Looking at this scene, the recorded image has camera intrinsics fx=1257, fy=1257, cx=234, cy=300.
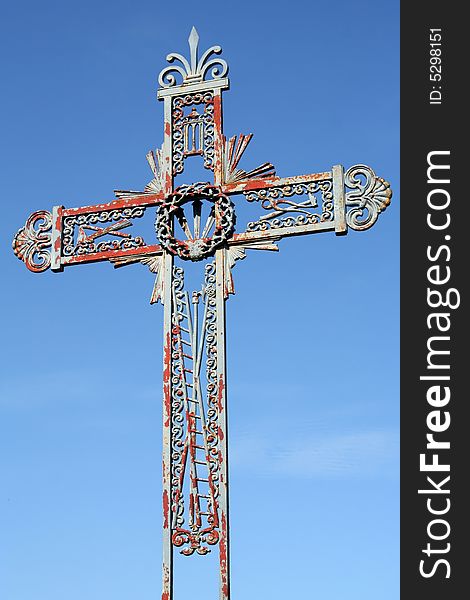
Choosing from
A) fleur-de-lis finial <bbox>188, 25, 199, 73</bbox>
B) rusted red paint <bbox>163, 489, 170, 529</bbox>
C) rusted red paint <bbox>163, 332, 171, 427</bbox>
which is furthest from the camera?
fleur-de-lis finial <bbox>188, 25, 199, 73</bbox>

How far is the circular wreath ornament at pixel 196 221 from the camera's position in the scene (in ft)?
29.9

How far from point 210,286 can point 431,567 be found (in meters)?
2.54

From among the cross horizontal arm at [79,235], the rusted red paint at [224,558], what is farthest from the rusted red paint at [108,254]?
the rusted red paint at [224,558]

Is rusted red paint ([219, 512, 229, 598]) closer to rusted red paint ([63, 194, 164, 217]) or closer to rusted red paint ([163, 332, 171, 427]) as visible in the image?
rusted red paint ([163, 332, 171, 427])

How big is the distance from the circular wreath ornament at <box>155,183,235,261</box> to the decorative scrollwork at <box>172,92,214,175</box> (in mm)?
232

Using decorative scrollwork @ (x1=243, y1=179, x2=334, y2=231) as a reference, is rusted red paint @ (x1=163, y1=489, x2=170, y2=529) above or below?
below

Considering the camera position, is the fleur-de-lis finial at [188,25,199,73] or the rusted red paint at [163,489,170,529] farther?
the fleur-de-lis finial at [188,25,199,73]

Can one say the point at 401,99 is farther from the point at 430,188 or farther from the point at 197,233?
the point at 197,233

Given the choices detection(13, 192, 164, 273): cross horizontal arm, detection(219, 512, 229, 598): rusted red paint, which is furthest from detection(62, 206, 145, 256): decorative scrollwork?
detection(219, 512, 229, 598): rusted red paint

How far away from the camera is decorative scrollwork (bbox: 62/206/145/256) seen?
954 centimetres

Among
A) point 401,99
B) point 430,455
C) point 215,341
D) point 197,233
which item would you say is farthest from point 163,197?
point 430,455

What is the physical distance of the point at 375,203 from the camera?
351 inches

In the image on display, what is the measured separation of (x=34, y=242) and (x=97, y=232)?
56 cm

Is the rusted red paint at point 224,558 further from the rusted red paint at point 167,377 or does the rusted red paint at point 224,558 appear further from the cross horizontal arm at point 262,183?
the cross horizontal arm at point 262,183
